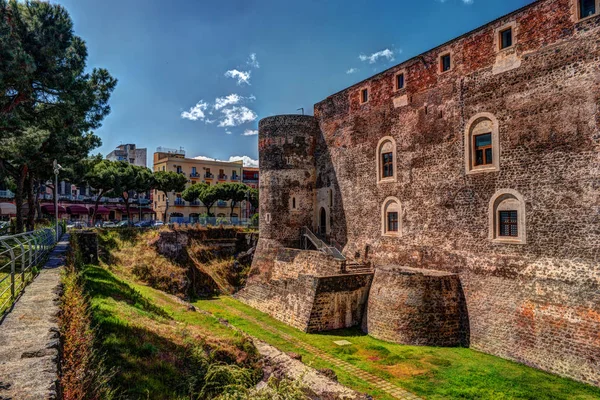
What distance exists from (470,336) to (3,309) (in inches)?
563

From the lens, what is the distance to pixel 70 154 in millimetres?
19734

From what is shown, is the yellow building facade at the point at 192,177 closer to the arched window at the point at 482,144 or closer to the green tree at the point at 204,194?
the green tree at the point at 204,194

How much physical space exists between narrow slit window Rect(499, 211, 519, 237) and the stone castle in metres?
0.04

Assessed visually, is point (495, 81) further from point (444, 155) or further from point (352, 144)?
point (352, 144)

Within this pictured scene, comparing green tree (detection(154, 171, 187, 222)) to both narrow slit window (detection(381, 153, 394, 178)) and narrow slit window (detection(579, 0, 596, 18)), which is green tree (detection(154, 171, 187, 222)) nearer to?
narrow slit window (detection(381, 153, 394, 178))

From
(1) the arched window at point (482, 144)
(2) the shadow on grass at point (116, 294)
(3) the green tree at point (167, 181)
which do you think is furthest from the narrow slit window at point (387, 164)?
(3) the green tree at point (167, 181)

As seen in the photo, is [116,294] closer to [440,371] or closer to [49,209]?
[440,371]

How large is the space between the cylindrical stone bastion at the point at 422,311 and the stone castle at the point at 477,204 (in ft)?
0.17

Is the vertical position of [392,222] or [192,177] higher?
[192,177]

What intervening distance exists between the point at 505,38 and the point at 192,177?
45752mm

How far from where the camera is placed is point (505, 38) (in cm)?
1509

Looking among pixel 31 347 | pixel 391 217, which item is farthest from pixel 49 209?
pixel 31 347

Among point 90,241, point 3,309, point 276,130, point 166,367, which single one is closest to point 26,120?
point 90,241

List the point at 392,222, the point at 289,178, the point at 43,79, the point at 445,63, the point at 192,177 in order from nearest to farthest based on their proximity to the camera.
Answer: the point at 43,79 → the point at 445,63 → the point at 392,222 → the point at 289,178 → the point at 192,177
